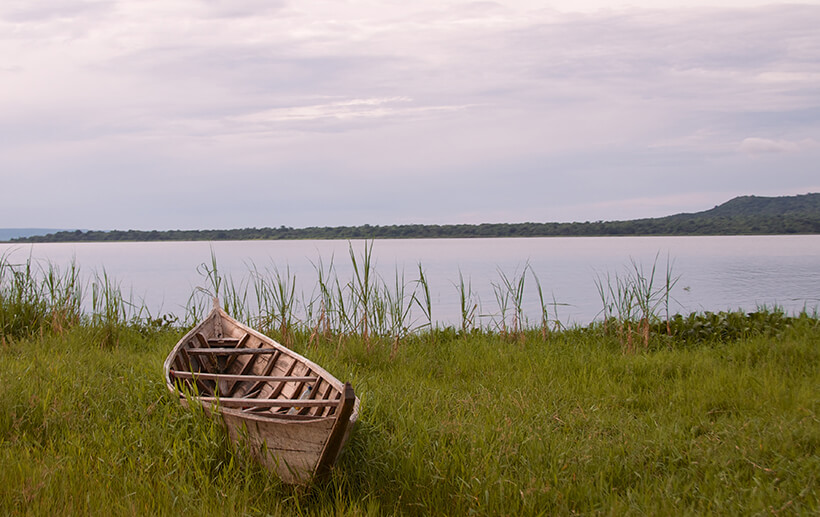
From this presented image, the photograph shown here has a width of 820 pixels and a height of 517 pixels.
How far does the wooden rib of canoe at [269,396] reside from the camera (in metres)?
3.22

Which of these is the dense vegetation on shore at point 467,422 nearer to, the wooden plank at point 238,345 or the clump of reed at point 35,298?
the clump of reed at point 35,298

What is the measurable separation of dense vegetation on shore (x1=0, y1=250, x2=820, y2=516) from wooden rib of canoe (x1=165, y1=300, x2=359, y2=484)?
149mm

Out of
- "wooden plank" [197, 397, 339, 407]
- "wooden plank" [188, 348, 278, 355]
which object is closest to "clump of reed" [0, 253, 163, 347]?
"wooden plank" [188, 348, 278, 355]

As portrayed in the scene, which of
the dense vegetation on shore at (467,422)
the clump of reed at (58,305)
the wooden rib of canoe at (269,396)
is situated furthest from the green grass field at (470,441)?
the clump of reed at (58,305)

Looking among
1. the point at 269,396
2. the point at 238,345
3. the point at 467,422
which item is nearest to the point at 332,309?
the point at 238,345

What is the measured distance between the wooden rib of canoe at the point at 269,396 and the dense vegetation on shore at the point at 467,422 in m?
0.15

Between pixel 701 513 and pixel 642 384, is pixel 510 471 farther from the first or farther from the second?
pixel 642 384

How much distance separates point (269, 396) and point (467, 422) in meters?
1.49

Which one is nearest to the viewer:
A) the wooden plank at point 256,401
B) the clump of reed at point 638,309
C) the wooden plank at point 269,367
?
the wooden plank at point 256,401

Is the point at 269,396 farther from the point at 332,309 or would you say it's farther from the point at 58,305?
the point at 58,305

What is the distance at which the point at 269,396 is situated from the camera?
4.42 meters

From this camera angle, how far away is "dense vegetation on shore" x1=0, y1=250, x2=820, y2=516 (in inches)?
128

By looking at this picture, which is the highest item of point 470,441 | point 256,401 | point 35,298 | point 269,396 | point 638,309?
point 35,298

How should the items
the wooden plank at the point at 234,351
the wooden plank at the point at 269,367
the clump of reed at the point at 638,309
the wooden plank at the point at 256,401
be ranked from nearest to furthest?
the wooden plank at the point at 256,401 → the wooden plank at the point at 269,367 → the wooden plank at the point at 234,351 → the clump of reed at the point at 638,309
